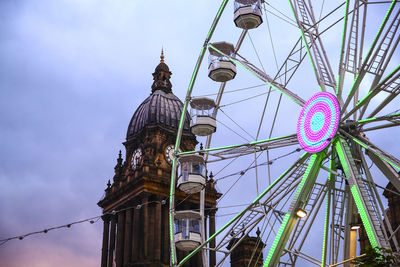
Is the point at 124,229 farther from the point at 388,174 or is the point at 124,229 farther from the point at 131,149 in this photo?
the point at 388,174

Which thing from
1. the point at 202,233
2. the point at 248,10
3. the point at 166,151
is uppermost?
the point at 166,151

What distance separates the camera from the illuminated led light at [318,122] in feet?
97.5

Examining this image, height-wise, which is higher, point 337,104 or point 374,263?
point 337,104

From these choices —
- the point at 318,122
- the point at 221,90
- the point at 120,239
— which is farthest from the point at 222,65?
the point at 120,239

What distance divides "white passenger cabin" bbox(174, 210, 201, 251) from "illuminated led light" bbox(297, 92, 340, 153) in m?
9.64

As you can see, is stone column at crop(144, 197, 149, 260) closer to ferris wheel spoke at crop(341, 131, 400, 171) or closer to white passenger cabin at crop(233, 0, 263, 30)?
white passenger cabin at crop(233, 0, 263, 30)

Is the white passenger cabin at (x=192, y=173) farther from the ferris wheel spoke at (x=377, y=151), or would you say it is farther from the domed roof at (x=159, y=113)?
the domed roof at (x=159, y=113)

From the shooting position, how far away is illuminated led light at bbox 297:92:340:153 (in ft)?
97.5

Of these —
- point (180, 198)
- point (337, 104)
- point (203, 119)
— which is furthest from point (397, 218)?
point (180, 198)

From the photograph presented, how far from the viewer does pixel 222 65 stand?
127 ft

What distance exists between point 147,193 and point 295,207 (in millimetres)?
50274

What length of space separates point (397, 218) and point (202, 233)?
2350 centimetres

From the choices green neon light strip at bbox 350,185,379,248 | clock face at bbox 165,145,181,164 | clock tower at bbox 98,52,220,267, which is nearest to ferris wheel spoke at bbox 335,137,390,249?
green neon light strip at bbox 350,185,379,248

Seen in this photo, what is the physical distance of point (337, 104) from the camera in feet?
97.3
